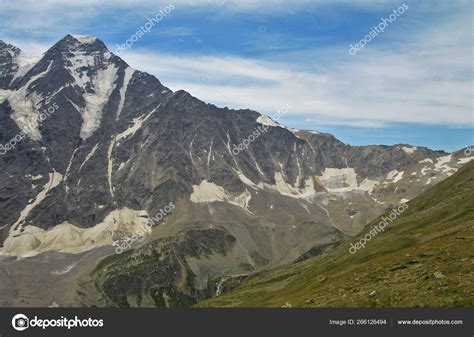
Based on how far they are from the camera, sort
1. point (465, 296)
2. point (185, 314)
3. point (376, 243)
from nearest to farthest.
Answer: point (185, 314) < point (465, 296) < point (376, 243)

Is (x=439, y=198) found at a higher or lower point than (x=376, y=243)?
higher

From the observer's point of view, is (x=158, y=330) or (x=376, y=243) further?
(x=376, y=243)

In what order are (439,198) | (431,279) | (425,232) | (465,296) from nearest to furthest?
(465,296) → (431,279) → (425,232) → (439,198)

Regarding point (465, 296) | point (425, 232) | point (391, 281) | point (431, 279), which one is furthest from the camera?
point (425, 232)

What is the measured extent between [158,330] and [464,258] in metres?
42.9

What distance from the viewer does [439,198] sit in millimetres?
161375

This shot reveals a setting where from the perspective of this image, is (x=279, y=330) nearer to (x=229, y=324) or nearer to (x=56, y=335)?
(x=229, y=324)

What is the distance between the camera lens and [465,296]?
50312mm

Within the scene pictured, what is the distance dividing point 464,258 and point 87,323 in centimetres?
4699

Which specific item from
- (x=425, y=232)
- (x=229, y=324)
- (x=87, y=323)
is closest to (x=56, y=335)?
(x=87, y=323)

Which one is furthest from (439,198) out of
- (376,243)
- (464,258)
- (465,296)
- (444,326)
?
(444,326)

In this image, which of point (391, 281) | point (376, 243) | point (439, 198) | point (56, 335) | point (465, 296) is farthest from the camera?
point (439, 198)

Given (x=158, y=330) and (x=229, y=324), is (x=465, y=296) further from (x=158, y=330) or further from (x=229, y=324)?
(x=158, y=330)

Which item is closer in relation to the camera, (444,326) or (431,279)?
(444,326)
